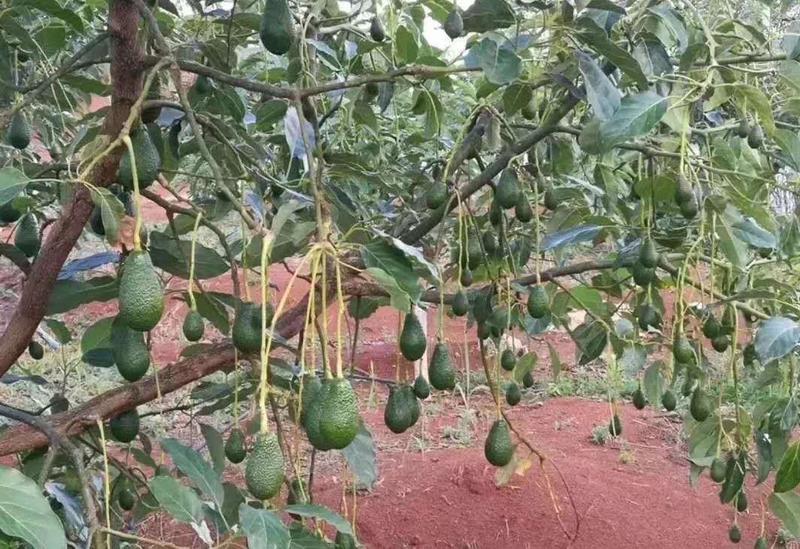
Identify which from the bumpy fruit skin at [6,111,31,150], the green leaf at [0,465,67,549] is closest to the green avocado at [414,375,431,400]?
the green leaf at [0,465,67,549]

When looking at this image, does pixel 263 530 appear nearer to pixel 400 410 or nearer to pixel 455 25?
pixel 400 410

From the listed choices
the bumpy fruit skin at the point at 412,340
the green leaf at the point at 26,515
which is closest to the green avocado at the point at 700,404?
the bumpy fruit skin at the point at 412,340

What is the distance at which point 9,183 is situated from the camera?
911 mm

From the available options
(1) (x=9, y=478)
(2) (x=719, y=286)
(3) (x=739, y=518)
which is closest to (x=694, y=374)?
(2) (x=719, y=286)

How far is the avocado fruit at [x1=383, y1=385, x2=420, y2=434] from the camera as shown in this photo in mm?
1252

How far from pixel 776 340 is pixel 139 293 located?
938 millimetres

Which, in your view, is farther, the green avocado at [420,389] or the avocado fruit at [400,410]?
the green avocado at [420,389]

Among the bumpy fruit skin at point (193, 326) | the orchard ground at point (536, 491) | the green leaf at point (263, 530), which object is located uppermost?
the bumpy fruit skin at point (193, 326)

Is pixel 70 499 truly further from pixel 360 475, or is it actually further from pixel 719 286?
pixel 719 286

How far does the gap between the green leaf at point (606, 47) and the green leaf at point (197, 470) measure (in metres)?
0.78

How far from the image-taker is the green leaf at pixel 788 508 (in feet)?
5.80

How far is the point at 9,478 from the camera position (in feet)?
2.71

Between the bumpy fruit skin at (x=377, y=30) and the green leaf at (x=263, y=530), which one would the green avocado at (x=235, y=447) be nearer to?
the green leaf at (x=263, y=530)

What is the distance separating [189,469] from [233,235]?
1330 millimetres
